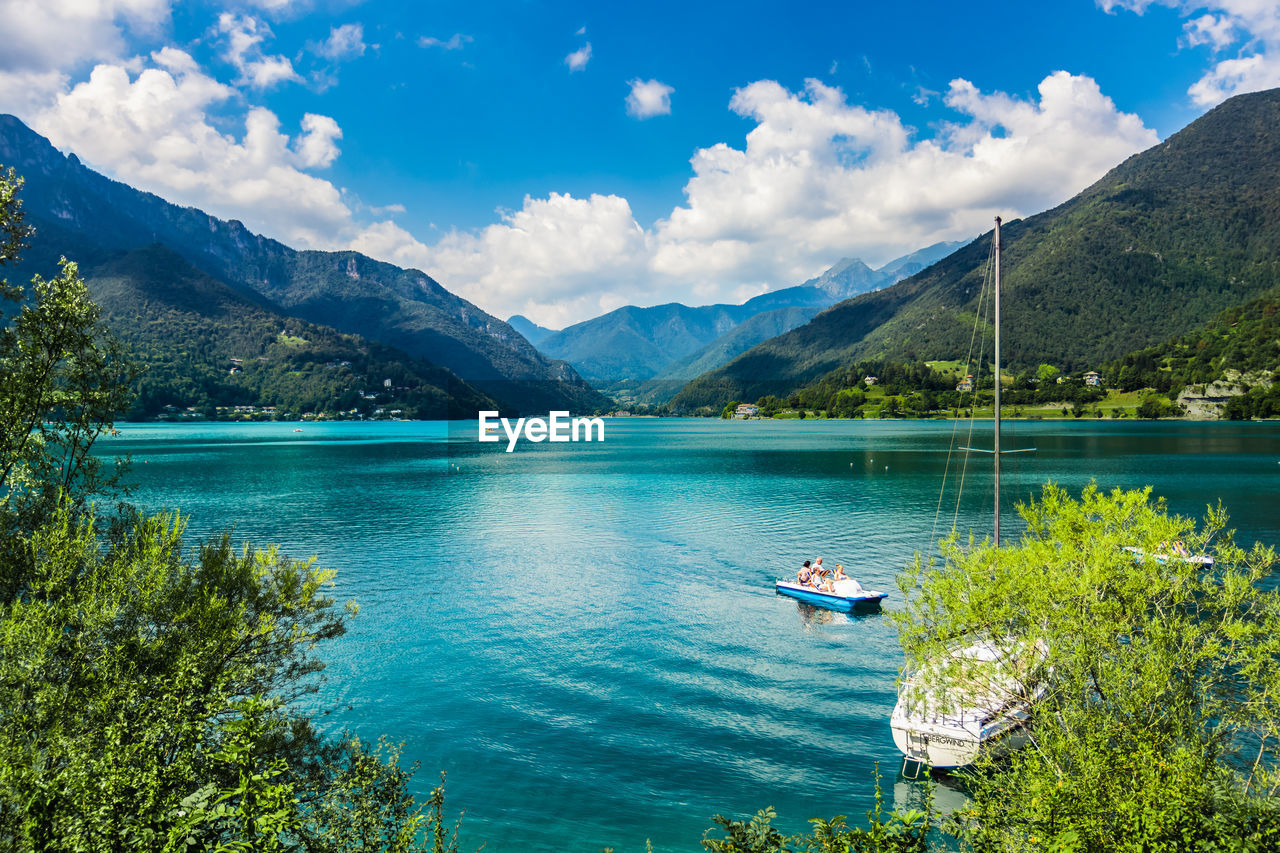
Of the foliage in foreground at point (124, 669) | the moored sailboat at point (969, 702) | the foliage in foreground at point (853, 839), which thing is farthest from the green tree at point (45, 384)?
the moored sailboat at point (969, 702)

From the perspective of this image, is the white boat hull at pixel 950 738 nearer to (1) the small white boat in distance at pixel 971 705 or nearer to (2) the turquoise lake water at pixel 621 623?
(1) the small white boat in distance at pixel 971 705

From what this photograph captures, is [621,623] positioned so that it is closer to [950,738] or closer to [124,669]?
[950,738]

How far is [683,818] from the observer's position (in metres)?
17.6

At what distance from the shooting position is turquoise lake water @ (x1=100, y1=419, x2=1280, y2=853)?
19203 millimetres

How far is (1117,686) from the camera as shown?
1322 cm

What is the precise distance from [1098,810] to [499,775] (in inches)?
644

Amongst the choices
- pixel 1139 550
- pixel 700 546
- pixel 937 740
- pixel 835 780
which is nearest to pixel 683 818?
pixel 835 780

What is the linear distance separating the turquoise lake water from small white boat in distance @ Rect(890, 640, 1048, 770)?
1.71 meters

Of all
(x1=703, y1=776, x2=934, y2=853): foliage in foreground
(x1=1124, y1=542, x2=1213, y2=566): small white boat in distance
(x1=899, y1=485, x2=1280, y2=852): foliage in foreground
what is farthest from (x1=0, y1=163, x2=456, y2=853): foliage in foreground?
(x1=1124, y1=542, x2=1213, y2=566): small white boat in distance

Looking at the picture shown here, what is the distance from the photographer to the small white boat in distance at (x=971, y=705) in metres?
15.4

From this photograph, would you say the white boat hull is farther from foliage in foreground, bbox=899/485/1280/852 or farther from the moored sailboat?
foliage in foreground, bbox=899/485/1280/852

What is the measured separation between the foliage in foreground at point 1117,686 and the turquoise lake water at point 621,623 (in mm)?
6467

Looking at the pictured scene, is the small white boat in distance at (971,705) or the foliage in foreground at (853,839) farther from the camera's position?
the small white boat in distance at (971,705)

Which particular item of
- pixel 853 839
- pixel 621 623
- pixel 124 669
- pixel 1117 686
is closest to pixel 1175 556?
pixel 1117 686
